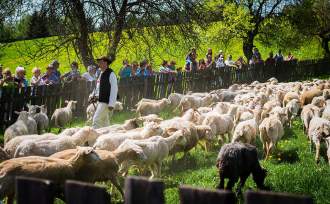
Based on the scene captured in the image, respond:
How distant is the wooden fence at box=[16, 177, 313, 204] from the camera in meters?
2.05

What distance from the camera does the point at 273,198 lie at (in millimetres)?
1999

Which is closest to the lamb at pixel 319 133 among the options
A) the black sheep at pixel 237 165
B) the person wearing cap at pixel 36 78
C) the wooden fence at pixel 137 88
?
the black sheep at pixel 237 165

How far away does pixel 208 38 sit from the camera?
119 feet

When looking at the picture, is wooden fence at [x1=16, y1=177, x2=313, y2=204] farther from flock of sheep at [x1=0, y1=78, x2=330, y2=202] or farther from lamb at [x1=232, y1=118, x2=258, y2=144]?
lamb at [x1=232, y1=118, x2=258, y2=144]

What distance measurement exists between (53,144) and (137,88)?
9.98 meters

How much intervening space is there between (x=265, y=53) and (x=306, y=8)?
1202 cm

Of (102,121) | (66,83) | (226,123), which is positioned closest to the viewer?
(102,121)

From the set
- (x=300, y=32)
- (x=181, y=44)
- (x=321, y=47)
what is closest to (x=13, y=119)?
(x=181, y=44)

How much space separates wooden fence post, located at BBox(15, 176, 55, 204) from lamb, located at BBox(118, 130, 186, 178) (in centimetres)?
518

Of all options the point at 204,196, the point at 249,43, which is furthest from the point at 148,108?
the point at 249,43

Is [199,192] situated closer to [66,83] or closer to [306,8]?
[66,83]

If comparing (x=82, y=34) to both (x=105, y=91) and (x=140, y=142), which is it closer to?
(x=105, y=91)

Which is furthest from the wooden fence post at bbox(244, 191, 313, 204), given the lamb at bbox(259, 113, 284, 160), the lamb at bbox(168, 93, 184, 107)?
the lamb at bbox(168, 93, 184, 107)

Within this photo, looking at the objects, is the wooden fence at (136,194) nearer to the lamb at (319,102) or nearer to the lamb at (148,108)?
the lamb at (148,108)
